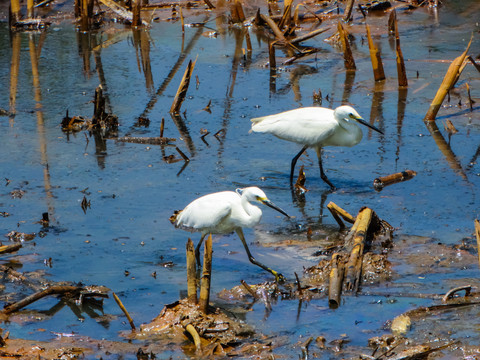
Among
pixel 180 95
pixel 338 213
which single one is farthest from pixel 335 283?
pixel 180 95

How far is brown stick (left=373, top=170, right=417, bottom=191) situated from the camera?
8.57 meters

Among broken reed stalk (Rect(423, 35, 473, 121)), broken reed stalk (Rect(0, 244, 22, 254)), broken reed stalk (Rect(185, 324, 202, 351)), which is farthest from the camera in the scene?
broken reed stalk (Rect(423, 35, 473, 121))

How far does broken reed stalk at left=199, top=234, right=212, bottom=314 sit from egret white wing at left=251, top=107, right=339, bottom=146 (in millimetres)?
3645

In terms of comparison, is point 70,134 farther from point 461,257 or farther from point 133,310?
point 461,257

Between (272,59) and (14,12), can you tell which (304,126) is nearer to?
(272,59)

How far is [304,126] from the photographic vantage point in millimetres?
8875

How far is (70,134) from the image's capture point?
10758mm

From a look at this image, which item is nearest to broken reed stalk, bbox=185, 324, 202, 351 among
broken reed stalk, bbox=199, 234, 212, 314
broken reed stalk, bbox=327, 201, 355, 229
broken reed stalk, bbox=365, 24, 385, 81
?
broken reed stalk, bbox=199, 234, 212, 314

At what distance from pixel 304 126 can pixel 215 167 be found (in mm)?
1301

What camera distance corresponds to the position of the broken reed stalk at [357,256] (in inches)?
241

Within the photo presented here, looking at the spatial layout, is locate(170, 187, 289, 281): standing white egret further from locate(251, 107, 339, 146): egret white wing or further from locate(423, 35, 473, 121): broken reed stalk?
locate(423, 35, 473, 121): broken reed stalk

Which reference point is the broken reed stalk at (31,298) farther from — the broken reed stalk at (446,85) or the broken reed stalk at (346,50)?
the broken reed stalk at (346,50)

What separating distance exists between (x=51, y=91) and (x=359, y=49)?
245 inches

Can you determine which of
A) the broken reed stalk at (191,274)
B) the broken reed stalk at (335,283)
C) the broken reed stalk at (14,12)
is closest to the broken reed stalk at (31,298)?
the broken reed stalk at (191,274)
